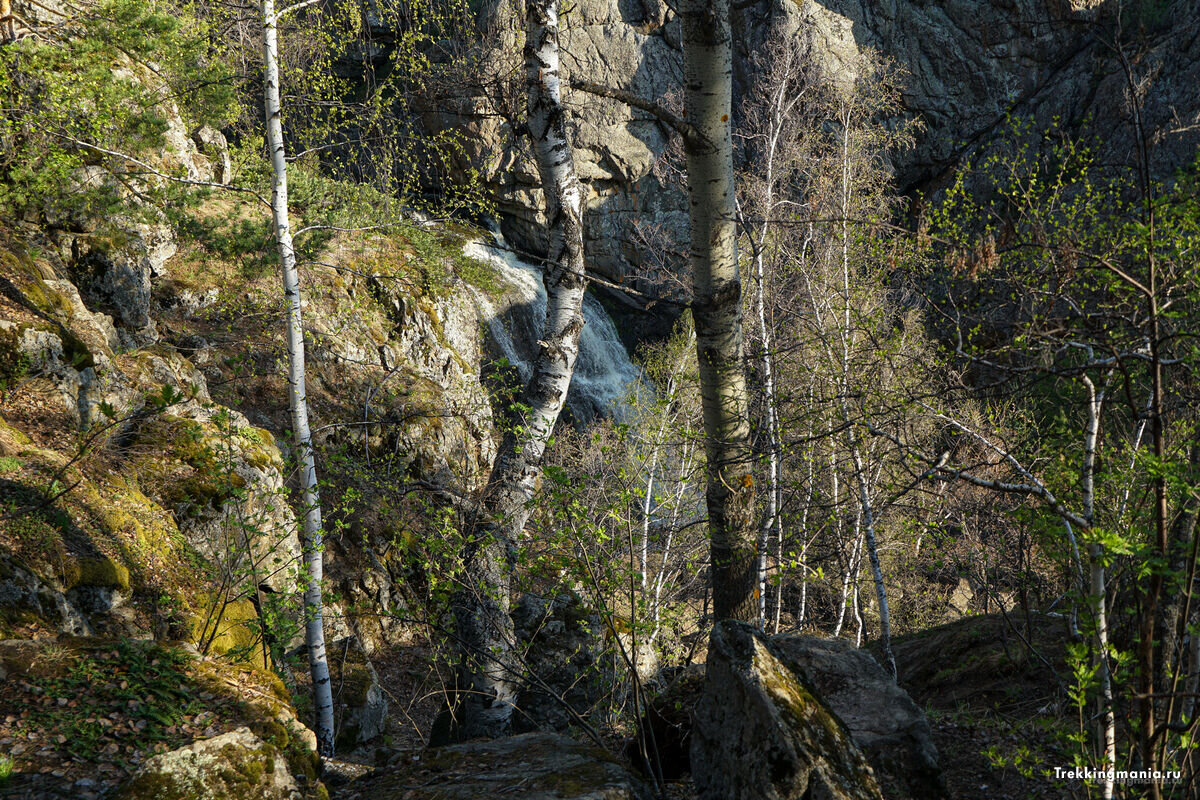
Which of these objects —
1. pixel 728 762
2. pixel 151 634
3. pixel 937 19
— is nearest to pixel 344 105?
pixel 151 634

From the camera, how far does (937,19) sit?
2419cm

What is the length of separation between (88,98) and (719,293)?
7757 mm

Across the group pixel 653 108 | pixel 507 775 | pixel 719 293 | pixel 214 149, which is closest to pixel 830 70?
pixel 214 149

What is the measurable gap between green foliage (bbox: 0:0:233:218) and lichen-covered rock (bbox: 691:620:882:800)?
20.4 ft

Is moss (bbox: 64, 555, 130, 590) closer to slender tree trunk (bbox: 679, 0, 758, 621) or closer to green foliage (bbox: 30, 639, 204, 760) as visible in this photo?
green foliage (bbox: 30, 639, 204, 760)

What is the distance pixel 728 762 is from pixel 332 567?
8.99m

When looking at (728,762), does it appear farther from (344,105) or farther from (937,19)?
(937,19)

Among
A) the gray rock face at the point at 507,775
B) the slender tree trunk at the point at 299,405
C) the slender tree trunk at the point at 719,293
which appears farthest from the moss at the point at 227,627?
the slender tree trunk at the point at 719,293

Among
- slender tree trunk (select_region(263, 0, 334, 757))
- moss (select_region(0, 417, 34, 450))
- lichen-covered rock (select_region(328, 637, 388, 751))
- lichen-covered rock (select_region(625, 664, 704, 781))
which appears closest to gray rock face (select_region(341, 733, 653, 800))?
lichen-covered rock (select_region(625, 664, 704, 781))

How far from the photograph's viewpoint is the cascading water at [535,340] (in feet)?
62.5

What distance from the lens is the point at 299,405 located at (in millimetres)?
→ 6004

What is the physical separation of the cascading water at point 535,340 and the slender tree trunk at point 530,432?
12885mm

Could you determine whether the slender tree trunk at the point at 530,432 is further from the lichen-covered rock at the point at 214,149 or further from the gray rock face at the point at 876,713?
the lichen-covered rock at the point at 214,149

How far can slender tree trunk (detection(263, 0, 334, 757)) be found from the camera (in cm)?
574
